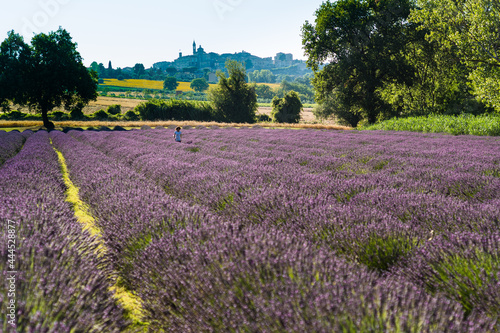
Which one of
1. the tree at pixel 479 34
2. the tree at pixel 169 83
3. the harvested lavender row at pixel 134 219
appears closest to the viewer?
the harvested lavender row at pixel 134 219

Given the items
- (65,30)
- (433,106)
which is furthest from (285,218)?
(65,30)

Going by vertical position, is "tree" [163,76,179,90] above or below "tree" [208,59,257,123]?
above

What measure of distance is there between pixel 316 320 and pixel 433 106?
2663cm

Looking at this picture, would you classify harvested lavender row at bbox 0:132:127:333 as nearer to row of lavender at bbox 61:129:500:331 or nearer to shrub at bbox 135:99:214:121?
row of lavender at bbox 61:129:500:331

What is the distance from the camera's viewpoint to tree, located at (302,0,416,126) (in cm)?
2270

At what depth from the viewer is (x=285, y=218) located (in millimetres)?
2373

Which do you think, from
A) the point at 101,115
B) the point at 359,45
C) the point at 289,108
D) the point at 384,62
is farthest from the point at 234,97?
the point at 384,62

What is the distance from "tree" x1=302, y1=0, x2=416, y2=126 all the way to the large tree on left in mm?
23450

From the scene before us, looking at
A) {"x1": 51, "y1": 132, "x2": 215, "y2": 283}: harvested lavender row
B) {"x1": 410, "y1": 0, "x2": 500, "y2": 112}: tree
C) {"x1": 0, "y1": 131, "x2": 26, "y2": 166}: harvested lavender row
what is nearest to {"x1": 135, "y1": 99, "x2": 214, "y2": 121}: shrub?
{"x1": 0, "y1": 131, "x2": 26, "y2": 166}: harvested lavender row

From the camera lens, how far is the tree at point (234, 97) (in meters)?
44.4

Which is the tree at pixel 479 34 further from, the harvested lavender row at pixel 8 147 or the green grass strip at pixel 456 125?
the harvested lavender row at pixel 8 147

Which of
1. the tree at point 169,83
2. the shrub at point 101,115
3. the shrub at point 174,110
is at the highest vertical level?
the tree at point 169,83

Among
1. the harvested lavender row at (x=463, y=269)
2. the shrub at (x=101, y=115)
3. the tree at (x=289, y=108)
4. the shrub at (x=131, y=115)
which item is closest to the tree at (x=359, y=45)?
the tree at (x=289, y=108)

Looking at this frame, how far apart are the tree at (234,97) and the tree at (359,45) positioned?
818 inches
